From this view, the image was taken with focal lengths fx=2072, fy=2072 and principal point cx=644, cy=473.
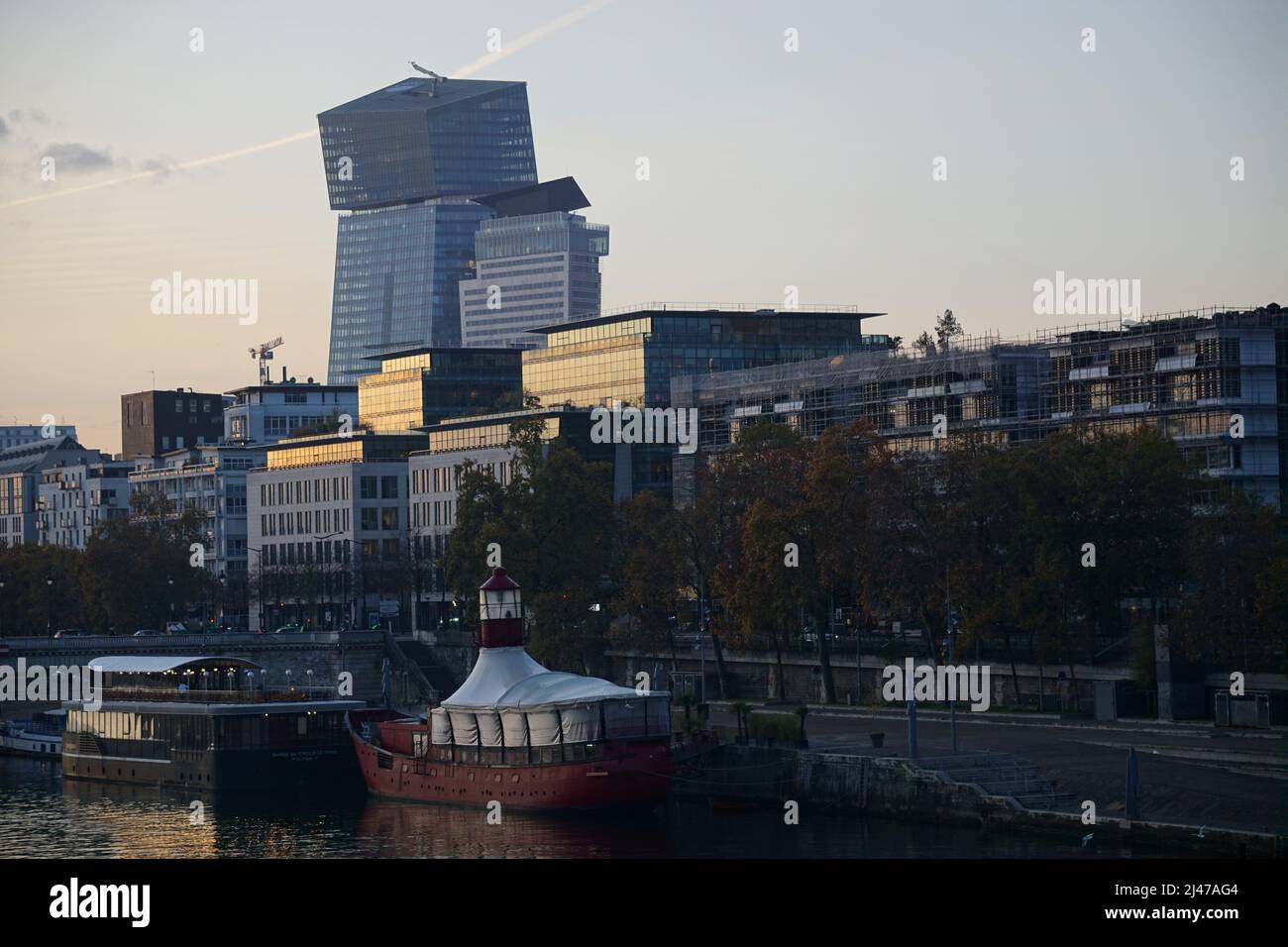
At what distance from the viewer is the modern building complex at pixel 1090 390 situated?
134 m

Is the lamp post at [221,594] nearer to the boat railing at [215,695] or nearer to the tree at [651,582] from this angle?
the tree at [651,582]

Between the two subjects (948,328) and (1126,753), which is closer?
(1126,753)

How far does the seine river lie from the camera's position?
67.6 metres

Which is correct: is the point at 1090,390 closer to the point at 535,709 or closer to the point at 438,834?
the point at 535,709

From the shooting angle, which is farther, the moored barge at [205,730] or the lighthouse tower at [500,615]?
the moored barge at [205,730]

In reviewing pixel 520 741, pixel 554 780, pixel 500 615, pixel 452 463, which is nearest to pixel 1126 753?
pixel 554 780

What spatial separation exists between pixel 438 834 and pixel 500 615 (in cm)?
1299

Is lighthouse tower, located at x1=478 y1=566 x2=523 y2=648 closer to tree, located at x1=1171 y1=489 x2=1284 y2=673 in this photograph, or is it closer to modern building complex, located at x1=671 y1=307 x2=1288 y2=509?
tree, located at x1=1171 y1=489 x2=1284 y2=673

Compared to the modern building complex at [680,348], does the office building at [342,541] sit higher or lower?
lower

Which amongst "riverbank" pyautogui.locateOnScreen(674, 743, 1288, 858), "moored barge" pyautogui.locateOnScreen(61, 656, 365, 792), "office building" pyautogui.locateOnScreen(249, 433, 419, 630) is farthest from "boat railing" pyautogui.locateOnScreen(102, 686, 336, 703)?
"office building" pyautogui.locateOnScreen(249, 433, 419, 630)

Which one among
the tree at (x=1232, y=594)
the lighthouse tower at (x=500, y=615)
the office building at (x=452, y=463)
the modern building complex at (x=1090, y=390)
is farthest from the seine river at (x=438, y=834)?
the office building at (x=452, y=463)

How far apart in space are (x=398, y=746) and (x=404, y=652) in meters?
57.4

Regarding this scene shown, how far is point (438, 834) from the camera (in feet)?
252

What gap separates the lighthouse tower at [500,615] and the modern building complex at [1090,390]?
4394 cm
